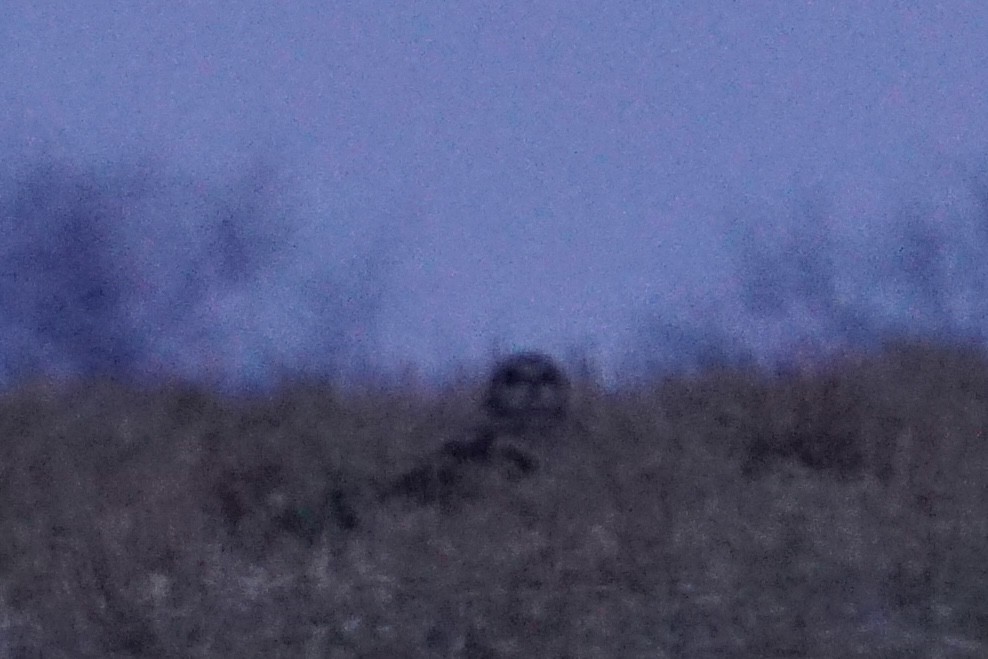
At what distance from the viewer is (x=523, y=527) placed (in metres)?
7.76

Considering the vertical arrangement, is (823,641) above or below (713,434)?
below

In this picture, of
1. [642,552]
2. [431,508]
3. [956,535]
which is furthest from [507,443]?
[956,535]

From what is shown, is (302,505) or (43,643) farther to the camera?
(302,505)

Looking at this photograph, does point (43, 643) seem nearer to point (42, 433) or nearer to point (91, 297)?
point (42, 433)

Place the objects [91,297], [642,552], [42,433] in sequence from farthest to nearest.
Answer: [91,297] → [42,433] → [642,552]

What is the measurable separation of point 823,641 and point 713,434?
8.63 feet

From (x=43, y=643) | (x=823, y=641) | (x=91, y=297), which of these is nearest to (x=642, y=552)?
(x=823, y=641)

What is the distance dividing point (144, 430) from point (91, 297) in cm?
225

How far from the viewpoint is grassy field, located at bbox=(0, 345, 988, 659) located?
21.9 feet

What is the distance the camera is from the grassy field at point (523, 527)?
6.67 m

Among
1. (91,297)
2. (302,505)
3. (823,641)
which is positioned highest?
(91,297)

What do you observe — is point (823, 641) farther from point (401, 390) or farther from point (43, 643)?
point (401, 390)

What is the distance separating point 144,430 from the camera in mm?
9453

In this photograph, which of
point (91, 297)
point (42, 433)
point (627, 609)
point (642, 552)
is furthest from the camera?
point (91, 297)
